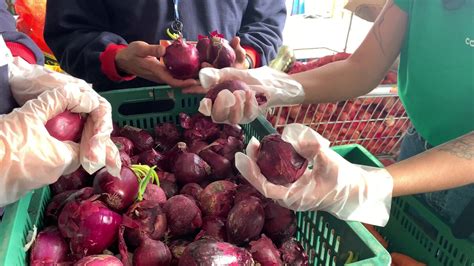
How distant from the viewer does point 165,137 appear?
3.72ft

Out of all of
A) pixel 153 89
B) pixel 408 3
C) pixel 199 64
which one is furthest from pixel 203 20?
pixel 408 3

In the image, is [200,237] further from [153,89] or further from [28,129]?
[153,89]

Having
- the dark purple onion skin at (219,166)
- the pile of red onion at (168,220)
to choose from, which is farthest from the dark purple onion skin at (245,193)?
the dark purple onion skin at (219,166)

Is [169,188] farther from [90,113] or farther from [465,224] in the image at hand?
[465,224]

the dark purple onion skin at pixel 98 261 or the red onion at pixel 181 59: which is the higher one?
the red onion at pixel 181 59

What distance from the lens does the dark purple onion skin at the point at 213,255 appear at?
66 cm

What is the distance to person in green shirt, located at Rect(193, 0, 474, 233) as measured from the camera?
0.82m

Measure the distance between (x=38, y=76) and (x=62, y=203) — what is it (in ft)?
1.00

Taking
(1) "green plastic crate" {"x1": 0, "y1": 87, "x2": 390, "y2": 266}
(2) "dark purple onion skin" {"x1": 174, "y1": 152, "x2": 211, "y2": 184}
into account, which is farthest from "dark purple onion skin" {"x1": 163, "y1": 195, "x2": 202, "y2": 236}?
(1) "green plastic crate" {"x1": 0, "y1": 87, "x2": 390, "y2": 266}

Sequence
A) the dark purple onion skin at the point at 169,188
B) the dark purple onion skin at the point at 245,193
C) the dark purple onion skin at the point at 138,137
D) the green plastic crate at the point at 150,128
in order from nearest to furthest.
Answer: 1. the green plastic crate at the point at 150,128
2. the dark purple onion skin at the point at 245,193
3. the dark purple onion skin at the point at 169,188
4. the dark purple onion skin at the point at 138,137

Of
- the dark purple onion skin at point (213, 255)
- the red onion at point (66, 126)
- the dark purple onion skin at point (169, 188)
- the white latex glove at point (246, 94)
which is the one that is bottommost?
the dark purple onion skin at point (169, 188)

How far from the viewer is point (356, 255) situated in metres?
0.66

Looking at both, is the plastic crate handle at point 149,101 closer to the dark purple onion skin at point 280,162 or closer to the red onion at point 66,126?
the red onion at point 66,126

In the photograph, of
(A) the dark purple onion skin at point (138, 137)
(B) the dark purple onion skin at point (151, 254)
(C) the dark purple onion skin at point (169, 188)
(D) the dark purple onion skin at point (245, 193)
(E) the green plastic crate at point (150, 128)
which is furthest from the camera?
(A) the dark purple onion skin at point (138, 137)
